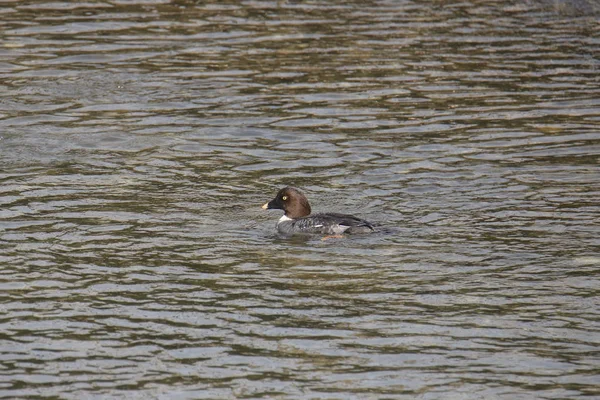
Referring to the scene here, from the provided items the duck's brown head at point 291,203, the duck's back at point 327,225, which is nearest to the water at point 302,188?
the duck's back at point 327,225

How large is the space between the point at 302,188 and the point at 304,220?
1.55m

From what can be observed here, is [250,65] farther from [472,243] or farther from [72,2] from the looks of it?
[472,243]

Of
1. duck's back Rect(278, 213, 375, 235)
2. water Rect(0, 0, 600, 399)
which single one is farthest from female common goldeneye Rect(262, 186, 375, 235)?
water Rect(0, 0, 600, 399)

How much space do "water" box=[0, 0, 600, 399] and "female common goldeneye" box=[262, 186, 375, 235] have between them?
17 centimetres

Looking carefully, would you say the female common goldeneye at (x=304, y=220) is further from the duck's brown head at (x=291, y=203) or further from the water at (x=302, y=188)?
the water at (x=302, y=188)

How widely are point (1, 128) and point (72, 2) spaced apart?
7.81 metres

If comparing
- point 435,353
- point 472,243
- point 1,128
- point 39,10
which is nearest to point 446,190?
point 472,243

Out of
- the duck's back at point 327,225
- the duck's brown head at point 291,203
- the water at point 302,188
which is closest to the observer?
the water at point 302,188

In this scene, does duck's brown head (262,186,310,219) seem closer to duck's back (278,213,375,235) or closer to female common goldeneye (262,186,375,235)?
female common goldeneye (262,186,375,235)

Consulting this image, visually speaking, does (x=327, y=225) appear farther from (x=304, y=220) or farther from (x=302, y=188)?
(x=302, y=188)

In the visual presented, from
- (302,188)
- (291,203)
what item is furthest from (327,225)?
(302,188)

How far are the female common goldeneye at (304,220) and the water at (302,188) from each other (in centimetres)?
17

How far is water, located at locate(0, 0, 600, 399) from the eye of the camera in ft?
32.5

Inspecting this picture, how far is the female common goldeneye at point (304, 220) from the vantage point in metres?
→ 13.4
